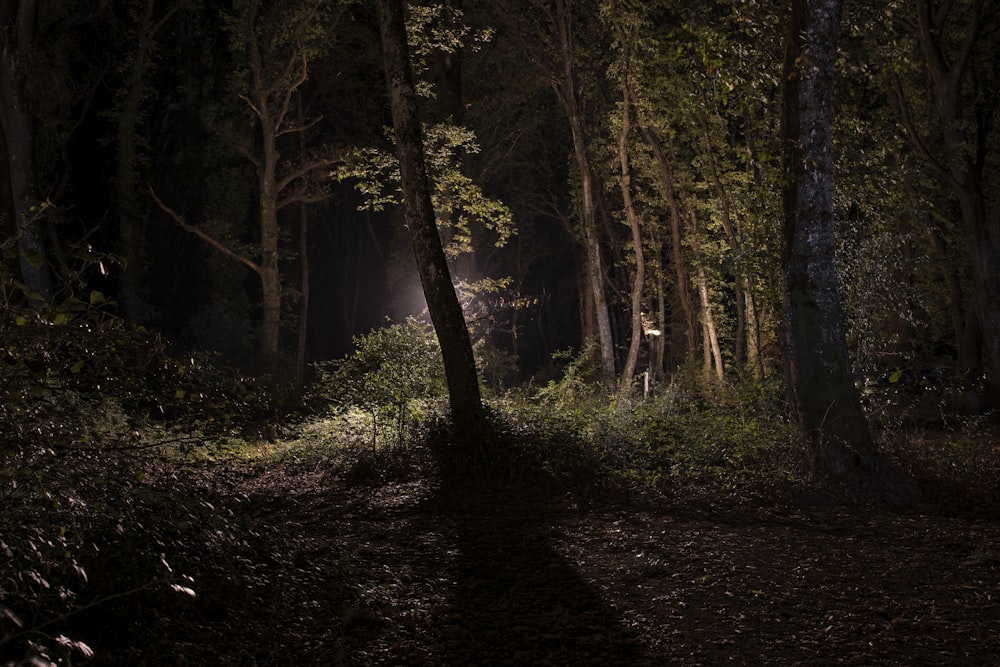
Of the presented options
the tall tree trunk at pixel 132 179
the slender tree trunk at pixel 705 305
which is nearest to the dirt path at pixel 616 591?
the slender tree trunk at pixel 705 305

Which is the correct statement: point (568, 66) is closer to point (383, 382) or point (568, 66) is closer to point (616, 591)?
point (383, 382)

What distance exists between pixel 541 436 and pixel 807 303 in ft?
11.8

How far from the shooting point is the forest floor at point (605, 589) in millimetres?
4230

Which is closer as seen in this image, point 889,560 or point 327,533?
point 889,560

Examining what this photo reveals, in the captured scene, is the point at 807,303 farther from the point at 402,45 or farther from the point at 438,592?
the point at 402,45

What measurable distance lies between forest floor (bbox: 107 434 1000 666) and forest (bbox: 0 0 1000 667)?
31 millimetres

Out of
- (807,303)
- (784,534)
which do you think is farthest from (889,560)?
(807,303)

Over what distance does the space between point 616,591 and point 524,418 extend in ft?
16.8

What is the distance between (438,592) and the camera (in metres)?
5.30

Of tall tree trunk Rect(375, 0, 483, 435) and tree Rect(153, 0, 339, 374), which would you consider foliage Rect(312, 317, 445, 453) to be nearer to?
tall tree trunk Rect(375, 0, 483, 435)

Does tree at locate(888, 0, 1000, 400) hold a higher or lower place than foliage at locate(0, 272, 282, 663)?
higher

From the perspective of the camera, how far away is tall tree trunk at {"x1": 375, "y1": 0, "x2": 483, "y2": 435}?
32.5 ft

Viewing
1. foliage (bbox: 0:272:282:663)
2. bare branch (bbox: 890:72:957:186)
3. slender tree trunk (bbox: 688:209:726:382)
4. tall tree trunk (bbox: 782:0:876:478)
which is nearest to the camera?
foliage (bbox: 0:272:282:663)

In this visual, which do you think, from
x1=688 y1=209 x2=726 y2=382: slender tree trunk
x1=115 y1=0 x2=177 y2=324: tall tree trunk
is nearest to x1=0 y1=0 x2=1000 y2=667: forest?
x1=115 y1=0 x2=177 y2=324: tall tree trunk
